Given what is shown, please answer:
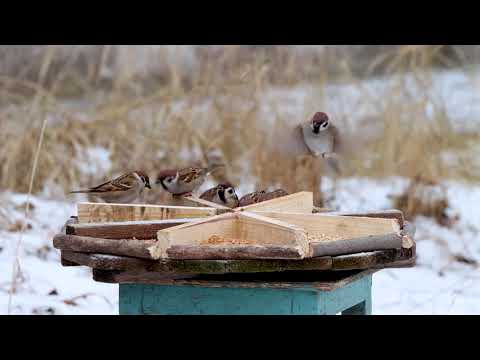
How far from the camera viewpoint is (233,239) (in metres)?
2.60

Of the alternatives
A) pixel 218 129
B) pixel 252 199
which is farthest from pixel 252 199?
pixel 218 129

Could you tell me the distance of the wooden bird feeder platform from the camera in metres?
2.29

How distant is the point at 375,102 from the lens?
5.72 meters

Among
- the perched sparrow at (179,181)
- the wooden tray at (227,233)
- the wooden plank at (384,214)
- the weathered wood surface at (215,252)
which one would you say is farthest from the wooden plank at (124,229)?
the perched sparrow at (179,181)

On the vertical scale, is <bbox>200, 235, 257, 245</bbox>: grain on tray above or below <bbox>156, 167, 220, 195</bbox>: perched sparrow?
below

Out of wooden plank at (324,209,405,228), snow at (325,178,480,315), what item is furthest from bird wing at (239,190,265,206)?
snow at (325,178,480,315)

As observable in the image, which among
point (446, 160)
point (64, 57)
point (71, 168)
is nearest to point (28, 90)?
point (64, 57)

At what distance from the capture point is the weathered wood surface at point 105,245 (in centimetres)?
231

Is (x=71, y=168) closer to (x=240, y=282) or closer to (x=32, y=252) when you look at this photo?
(x=32, y=252)

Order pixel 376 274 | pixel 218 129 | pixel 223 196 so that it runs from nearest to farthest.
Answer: pixel 223 196 → pixel 376 274 → pixel 218 129

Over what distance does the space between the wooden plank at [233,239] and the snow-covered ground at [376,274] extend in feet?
5.11

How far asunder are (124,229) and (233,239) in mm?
323

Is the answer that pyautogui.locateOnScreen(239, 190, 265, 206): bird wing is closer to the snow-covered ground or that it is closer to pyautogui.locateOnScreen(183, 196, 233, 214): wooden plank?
pyautogui.locateOnScreen(183, 196, 233, 214): wooden plank

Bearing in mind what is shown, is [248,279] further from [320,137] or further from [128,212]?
[320,137]
